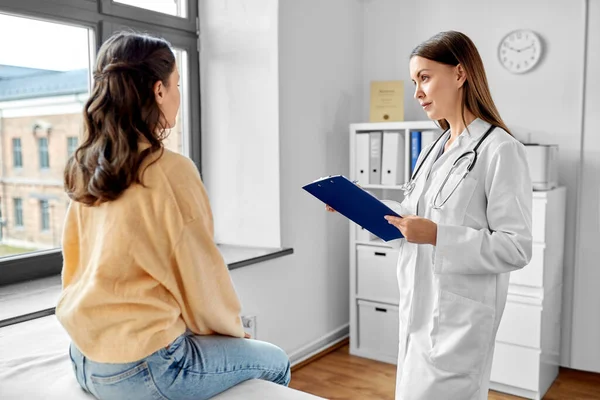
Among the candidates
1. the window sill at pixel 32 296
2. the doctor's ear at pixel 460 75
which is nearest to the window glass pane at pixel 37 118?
the window sill at pixel 32 296

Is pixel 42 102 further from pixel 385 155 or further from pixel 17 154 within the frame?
pixel 385 155

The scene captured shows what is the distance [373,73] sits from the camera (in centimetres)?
356

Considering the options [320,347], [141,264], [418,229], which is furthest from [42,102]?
[320,347]

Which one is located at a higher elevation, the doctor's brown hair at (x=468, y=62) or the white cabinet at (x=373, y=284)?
the doctor's brown hair at (x=468, y=62)

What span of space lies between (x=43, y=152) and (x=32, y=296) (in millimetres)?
645

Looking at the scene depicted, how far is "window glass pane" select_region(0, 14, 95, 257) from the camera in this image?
2.25 meters

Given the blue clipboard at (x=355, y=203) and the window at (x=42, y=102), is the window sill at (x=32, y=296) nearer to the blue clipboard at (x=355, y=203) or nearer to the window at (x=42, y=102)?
the window at (x=42, y=102)

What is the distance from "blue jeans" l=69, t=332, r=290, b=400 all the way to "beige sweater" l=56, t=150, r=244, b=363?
0.13 feet

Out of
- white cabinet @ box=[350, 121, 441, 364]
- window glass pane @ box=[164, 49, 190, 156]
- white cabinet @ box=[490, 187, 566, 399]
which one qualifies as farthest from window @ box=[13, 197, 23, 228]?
white cabinet @ box=[490, 187, 566, 399]

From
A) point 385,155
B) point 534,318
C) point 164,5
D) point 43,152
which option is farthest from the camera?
point 385,155

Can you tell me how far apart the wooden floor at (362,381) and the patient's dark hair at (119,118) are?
6.19 ft

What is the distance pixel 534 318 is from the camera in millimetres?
2664

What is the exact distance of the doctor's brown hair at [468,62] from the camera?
1597mm

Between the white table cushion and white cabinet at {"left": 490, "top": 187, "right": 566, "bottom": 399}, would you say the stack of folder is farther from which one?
the white table cushion
